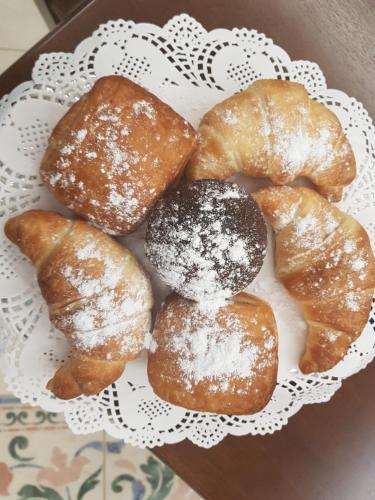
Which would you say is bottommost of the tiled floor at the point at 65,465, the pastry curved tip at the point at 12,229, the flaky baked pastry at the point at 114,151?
the tiled floor at the point at 65,465

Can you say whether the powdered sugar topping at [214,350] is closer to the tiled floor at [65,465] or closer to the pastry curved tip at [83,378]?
the pastry curved tip at [83,378]

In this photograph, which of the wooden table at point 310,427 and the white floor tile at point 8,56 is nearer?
the wooden table at point 310,427

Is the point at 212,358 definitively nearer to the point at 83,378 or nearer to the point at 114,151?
the point at 83,378

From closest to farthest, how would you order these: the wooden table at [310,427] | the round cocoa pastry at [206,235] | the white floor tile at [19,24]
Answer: the round cocoa pastry at [206,235], the wooden table at [310,427], the white floor tile at [19,24]

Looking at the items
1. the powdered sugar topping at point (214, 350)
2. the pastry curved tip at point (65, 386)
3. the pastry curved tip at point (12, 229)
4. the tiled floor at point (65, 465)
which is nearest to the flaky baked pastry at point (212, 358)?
the powdered sugar topping at point (214, 350)

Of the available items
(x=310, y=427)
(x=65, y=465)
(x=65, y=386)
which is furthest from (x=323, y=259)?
(x=65, y=465)

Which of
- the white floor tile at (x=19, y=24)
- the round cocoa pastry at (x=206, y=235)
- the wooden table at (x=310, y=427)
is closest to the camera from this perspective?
the round cocoa pastry at (x=206, y=235)

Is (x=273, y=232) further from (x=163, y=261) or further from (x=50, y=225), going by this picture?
(x=50, y=225)
